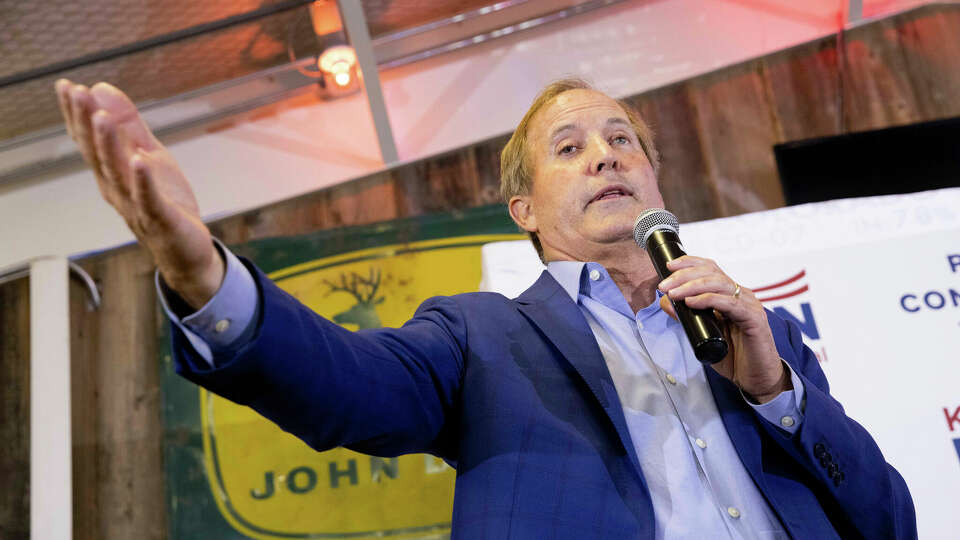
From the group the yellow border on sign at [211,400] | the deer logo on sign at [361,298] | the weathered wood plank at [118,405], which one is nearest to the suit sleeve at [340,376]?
the yellow border on sign at [211,400]

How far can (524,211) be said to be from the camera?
168 centimetres

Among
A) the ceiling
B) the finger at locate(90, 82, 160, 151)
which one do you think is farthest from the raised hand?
the ceiling

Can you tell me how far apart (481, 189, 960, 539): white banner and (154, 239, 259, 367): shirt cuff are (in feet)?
3.65

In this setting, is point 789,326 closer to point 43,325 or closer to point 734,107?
point 734,107

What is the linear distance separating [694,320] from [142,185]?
59 centimetres

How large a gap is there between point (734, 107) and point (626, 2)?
20.6 inches

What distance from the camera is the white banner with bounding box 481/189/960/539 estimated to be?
1.74 metres

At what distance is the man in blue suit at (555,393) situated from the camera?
2.59ft

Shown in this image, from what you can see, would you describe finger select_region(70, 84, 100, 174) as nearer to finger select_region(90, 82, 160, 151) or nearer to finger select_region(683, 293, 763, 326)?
finger select_region(90, 82, 160, 151)

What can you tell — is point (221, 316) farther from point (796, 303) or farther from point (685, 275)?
point (796, 303)

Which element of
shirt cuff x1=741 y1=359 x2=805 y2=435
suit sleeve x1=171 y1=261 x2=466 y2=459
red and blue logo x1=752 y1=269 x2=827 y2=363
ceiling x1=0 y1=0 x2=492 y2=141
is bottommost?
shirt cuff x1=741 y1=359 x2=805 y2=435

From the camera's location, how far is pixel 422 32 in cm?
276

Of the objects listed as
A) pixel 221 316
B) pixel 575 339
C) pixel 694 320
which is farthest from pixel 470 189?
pixel 221 316

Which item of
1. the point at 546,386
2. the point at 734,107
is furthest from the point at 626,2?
the point at 546,386
